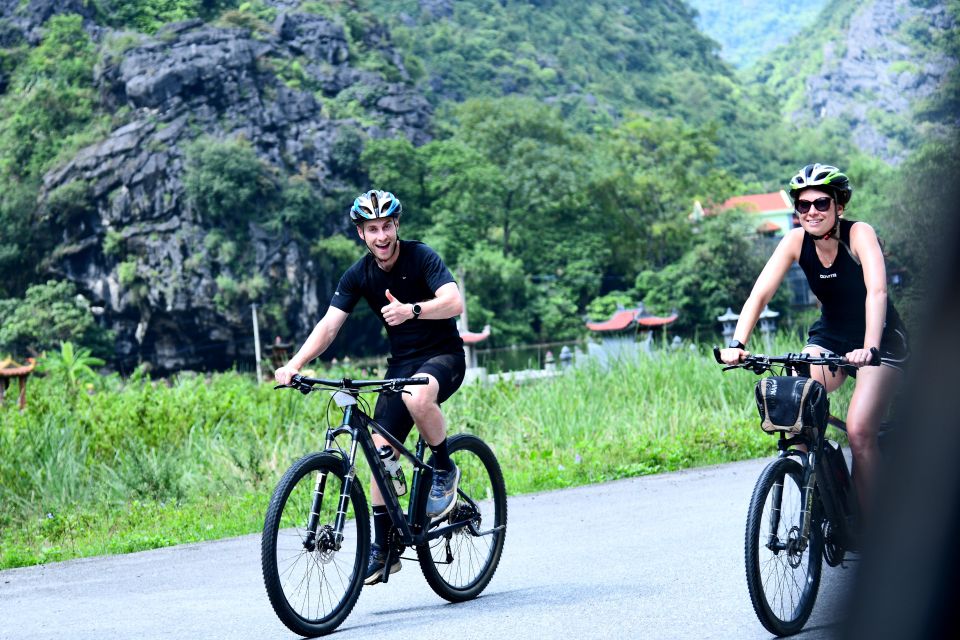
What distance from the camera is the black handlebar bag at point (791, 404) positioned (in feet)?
15.8

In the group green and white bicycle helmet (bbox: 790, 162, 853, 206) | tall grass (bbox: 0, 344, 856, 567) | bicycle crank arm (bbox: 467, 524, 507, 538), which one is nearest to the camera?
green and white bicycle helmet (bbox: 790, 162, 853, 206)

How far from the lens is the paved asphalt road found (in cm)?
543

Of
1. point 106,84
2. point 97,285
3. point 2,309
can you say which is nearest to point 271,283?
point 97,285

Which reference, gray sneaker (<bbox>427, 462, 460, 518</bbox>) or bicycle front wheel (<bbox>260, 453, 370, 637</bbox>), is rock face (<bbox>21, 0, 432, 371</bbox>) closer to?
gray sneaker (<bbox>427, 462, 460, 518</bbox>)

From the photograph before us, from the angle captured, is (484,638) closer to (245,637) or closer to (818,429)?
(245,637)

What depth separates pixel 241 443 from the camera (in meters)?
13.6

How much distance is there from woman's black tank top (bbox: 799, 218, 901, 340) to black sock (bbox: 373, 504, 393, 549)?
2.14 meters

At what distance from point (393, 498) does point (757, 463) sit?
7153mm

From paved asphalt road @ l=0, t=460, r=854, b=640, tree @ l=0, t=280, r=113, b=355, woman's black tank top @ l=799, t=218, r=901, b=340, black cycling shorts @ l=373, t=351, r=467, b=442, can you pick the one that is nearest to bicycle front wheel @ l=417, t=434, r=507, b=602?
paved asphalt road @ l=0, t=460, r=854, b=640

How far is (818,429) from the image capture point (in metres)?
4.90

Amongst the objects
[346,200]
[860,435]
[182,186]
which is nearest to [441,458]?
[860,435]

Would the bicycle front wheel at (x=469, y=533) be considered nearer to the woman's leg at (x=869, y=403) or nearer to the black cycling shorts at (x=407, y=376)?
the black cycling shorts at (x=407, y=376)

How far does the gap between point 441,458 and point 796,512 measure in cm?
182

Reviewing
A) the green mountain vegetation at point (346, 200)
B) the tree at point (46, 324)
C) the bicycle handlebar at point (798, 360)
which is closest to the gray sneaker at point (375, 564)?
the bicycle handlebar at point (798, 360)
